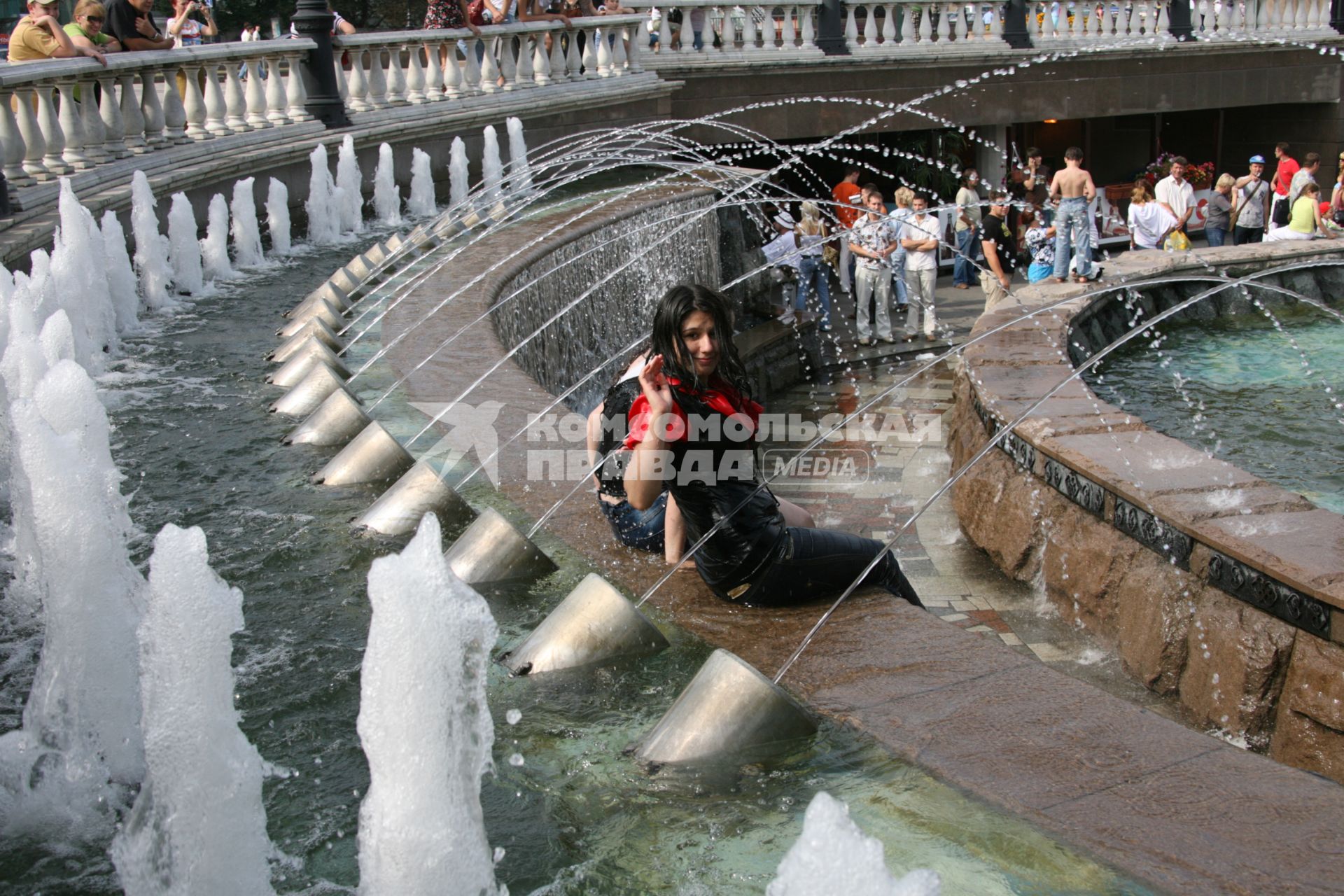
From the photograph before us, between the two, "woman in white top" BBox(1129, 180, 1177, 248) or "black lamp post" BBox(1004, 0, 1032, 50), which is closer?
"woman in white top" BBox(1129, 180, 1177, 248)

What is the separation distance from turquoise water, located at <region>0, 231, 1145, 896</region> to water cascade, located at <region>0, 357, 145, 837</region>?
13 cm

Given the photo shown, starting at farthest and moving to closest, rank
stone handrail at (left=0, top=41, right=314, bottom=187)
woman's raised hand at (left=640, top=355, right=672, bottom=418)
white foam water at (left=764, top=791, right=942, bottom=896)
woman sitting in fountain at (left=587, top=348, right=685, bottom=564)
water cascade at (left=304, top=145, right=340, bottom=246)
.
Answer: water cascade at (left=304, top=145, right=340, bottom=246) < stone handrail at (left=0, top=41, right=314, bottom=187) < woman sitting in fountain at (left=587, top=348, right=685, bottom=564) < woman's raised hand at (left=640, top=355, right=672, bottom=418) < white foam water at (left=764, top=791, right=942, bottom=896)

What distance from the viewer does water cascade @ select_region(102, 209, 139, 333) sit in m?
8.67

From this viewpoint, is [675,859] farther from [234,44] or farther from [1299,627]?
[234,44]

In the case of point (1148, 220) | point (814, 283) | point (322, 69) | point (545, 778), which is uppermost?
point (322, 69)

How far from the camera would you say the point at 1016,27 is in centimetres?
2012

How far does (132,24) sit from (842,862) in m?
10.9

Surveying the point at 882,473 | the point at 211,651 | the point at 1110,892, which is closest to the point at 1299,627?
the point at 1110,892

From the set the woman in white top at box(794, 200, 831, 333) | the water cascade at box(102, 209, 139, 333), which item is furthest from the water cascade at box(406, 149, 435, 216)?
the water cascade at box(102, 209, 139, 333)

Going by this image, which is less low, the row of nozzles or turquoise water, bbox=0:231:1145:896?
the row of nozzles

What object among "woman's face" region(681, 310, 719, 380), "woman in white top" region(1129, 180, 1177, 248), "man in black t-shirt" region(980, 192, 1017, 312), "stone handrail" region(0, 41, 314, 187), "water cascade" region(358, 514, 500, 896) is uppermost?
"stone handrail" region(0, 41, 314, 187)

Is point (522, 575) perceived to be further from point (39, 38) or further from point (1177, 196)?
point (1177, 196)

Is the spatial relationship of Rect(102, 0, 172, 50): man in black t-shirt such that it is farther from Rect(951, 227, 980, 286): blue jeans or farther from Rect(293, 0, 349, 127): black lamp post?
Rect(951, 227, 980, 286): blue jeans

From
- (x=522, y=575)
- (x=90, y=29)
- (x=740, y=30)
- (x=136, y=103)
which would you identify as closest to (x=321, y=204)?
(x=136, y=103)
